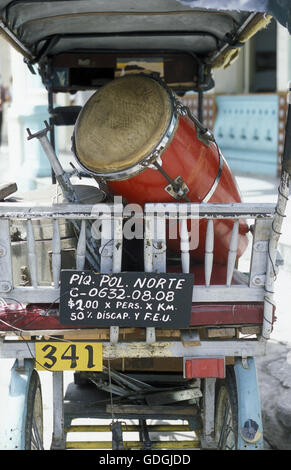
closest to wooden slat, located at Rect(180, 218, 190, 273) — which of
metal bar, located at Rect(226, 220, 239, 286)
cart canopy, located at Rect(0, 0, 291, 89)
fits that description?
metal bar, located at Rect(226, 220, 239, 286)

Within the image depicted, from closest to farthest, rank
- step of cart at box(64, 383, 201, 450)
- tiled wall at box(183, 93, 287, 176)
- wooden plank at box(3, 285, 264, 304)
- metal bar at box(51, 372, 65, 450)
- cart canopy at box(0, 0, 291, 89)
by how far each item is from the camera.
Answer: wooden plank at box(3, 285, 264, 304) < step of cart at box(64, 383, 201, 450) < metal bar at box(51, 372, 65, 450) < cart canopy at box(0, 0, 291, 89) < tiled wall at box(183, 93, 287, 176)

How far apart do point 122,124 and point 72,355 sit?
975mm

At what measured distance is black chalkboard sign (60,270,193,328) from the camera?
7.43 feet

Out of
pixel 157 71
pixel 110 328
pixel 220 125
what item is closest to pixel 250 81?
pixel 220 125

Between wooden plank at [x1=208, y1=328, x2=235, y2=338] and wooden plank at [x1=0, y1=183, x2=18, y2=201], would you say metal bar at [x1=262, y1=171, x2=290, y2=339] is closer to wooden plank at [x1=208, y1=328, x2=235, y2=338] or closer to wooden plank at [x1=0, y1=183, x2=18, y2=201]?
wooden plank at [x1=208, y1=328, x2=235, y2=338]

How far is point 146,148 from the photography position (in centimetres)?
245

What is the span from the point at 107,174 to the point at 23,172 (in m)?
7.12

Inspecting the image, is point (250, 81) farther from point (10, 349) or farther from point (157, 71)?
point (10, 349)

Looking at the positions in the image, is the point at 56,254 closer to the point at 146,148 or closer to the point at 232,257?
the point at 146,148

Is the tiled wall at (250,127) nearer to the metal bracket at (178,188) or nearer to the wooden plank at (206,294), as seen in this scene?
the metal bracket at (178,188)

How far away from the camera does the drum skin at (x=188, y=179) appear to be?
8.30 ft

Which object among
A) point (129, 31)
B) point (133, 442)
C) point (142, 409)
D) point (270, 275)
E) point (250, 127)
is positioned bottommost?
point (133, 442)

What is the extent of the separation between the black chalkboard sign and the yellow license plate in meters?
0.13

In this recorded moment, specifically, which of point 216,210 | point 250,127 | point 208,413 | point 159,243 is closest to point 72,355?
point 159,243
